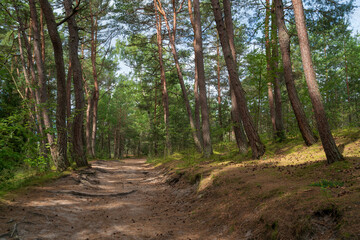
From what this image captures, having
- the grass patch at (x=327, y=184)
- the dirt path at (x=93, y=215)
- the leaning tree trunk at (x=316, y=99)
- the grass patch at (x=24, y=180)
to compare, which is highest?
the leaning tree trunk at (x=316, y=99)

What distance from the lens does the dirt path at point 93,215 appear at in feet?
13.0

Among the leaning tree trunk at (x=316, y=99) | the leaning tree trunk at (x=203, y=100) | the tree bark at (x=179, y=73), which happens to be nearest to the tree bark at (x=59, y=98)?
→ the leaning tree trunk at (x=203, y=100)

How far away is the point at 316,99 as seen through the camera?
5574 millimetres

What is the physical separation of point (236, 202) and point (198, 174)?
2944 mm

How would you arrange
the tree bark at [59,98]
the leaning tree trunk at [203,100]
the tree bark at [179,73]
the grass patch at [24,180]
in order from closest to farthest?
the grass patch at [24,180], the tree bark at [59,98], the leaning tree trunk at [203,100], the tree bark at [179,73]

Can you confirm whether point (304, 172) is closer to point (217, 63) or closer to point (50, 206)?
point (50, 206)

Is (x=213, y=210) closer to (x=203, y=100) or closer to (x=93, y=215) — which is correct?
(x=93, y=215)

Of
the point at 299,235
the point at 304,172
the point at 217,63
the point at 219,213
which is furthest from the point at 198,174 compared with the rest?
the point at 217,63

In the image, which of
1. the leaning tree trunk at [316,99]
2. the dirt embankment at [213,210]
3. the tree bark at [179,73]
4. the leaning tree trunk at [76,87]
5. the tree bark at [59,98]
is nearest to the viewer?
the dirt embankment at [213,210]

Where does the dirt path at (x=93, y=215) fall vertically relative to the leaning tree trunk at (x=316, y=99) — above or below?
below

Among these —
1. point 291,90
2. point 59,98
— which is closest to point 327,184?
point 291,90

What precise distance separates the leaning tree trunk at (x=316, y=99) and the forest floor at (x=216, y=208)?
0.35 metres

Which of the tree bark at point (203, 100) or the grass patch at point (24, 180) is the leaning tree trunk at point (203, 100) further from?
the grass patch at point (24, 180)

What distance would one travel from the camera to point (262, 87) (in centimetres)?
1185
